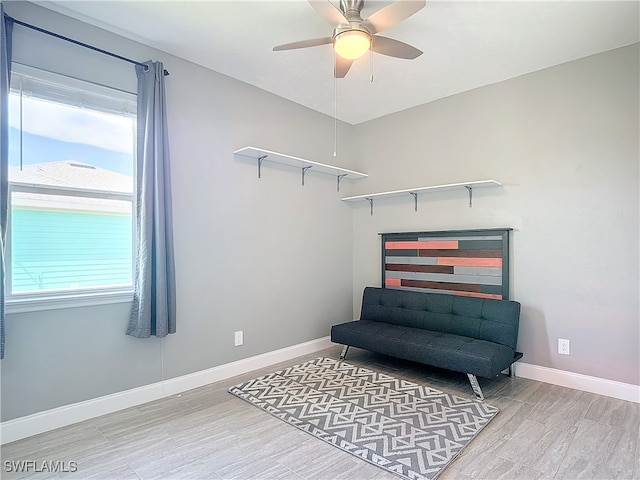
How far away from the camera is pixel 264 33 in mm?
2588

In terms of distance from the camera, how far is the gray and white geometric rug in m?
2.01

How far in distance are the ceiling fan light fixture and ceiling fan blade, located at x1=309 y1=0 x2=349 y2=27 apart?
7cm

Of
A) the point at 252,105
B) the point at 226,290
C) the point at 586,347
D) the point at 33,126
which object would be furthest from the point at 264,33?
the point at 586,347

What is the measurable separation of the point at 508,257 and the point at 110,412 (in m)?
3.35

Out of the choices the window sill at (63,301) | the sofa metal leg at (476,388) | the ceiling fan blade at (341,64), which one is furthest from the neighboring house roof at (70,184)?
the sofa metal leg at (476,388)

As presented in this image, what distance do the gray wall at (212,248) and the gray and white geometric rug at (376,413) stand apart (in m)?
0.61

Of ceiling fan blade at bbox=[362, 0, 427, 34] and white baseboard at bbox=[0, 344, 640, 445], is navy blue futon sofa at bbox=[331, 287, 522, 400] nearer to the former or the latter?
white baseboard at bbox=[0, 344, 640, 445]

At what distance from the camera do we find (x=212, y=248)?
123 inches

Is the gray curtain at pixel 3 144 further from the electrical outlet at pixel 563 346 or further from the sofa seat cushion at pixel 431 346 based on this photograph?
the electrical outlet at pixel 563 346

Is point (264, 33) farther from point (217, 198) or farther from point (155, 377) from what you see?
point (155, 377)

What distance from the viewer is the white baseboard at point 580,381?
2709mm

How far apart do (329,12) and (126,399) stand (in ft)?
9.20

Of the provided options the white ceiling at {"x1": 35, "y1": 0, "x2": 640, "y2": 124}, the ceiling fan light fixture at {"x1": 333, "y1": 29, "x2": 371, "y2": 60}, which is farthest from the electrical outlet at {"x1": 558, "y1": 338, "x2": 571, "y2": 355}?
the ceiling fan light fixture at {"x1": 333, "y1": 29, "x2": 371, "y2": 60}

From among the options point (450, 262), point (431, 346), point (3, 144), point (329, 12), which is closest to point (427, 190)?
point (450, 262)
